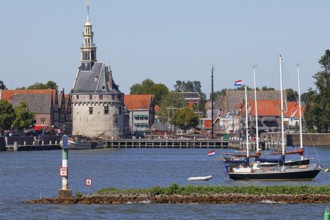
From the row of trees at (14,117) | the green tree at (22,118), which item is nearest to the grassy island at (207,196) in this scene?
the row of trees at (14,117)

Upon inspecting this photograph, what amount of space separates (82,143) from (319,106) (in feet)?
126

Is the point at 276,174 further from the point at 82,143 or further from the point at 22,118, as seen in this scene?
the point at 22,118

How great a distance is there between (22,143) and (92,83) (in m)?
27.8

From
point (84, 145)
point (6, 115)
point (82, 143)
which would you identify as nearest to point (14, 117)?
point (6, 115)

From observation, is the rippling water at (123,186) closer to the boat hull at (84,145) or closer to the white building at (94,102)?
the boat hull at (84,145)

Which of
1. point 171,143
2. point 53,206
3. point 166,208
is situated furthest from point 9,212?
point 171,143

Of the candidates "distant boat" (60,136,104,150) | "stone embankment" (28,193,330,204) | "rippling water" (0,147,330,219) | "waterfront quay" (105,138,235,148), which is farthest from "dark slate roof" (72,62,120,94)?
"stone embankment" (28,193,330,204)

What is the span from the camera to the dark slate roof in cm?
19700

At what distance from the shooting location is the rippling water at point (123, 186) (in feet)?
187

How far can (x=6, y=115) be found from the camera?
181 m

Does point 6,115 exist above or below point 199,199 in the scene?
above

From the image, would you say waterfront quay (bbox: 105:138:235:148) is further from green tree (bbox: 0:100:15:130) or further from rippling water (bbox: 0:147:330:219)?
rippling water (bbox: 0:147:330:219)

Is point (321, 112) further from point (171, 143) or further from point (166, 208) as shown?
point (166, 208)

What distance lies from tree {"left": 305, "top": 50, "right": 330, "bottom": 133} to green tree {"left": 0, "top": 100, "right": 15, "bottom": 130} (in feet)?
157
